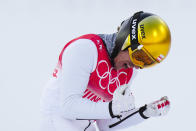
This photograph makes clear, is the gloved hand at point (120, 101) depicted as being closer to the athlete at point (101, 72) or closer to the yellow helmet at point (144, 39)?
the athlete at point (101, 72)

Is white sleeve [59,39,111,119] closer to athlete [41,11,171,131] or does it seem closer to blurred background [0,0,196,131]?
athlete [41,11,171,131]

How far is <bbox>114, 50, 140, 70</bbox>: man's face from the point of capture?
6.71 ft

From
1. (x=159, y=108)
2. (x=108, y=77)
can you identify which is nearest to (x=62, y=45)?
(x=108, y=77)

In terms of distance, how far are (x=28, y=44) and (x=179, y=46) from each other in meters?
2.14

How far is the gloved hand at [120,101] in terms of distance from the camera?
1.90m

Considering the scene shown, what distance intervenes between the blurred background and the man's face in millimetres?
1794

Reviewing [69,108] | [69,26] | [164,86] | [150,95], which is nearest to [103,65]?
[69,108]

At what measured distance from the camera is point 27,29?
452 cm

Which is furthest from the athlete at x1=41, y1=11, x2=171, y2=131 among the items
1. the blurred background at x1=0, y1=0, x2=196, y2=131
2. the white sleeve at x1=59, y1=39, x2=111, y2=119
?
the blurred background at x1=0, y1=0, x2=196, y2=131

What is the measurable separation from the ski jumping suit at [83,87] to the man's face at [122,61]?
1.9 inches

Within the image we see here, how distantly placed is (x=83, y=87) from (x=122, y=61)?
35 centimetres

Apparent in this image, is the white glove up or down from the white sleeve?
down

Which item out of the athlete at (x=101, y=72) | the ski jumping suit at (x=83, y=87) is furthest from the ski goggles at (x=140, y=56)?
the ski jumping suit at (x=83, y=87)

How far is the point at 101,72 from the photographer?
6.81ft
